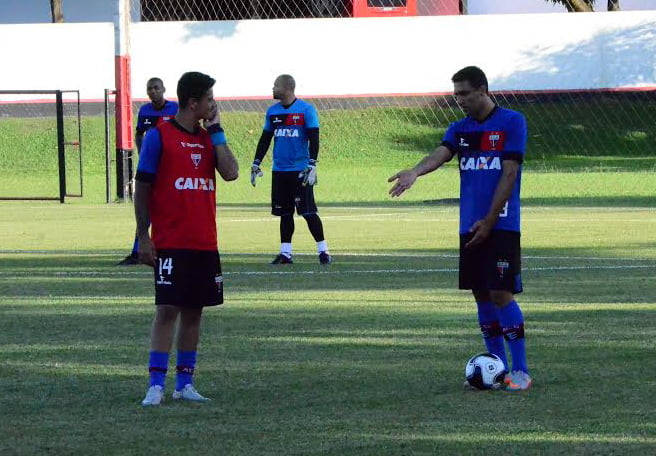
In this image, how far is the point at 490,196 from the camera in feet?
28.2

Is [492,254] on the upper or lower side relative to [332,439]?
upper

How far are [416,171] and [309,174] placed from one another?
317 inches

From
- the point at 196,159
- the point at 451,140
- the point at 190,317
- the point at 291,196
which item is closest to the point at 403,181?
the point at 451,140

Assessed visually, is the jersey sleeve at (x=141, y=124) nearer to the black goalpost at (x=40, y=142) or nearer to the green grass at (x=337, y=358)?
the green grass at (x=337, y=358)

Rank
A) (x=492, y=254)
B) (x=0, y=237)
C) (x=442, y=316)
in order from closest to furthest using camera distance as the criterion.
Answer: (x=492, y=254) → (x=442, y=316) → (x=0, y=237)

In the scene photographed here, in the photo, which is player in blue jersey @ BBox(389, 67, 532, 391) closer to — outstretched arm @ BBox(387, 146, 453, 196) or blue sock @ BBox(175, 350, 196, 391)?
outstretched arm @ BBox(387, 146, 453, 196)

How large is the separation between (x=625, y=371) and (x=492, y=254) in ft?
3.74

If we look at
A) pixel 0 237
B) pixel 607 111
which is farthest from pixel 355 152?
pixel 0 237

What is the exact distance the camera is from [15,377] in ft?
29.5

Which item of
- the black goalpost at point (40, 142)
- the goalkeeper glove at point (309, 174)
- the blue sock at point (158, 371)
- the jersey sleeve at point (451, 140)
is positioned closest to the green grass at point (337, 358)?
the blue sock at point (158, 371)

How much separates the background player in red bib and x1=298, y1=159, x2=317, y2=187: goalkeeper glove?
8282 mm

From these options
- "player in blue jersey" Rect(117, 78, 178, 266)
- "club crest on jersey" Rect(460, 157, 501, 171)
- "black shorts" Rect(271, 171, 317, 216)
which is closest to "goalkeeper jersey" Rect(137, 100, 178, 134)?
"player in blue jersey" Rect(117, 78, 178, 266)

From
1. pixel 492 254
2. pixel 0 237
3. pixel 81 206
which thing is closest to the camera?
pixel 492 254

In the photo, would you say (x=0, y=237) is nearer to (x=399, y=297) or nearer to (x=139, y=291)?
(x=139, y=291)
